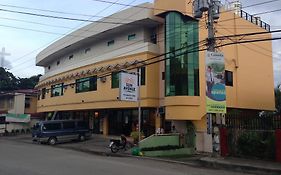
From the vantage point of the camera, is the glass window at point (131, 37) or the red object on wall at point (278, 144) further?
the glass window at point (131, 37)

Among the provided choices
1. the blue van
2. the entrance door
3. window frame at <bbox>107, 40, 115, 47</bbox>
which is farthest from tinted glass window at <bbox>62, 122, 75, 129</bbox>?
the entrance door

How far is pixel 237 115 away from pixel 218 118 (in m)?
1.21

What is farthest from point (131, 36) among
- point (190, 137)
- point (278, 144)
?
point (278, 144)

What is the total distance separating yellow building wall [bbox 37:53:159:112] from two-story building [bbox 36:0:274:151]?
0.23 ft

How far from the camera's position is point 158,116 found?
A: 30.9 meters

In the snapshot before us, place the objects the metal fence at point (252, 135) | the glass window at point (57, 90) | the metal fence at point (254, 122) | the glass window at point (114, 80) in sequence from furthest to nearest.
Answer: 1. the glass window at point (57, 90)
2. the glass window at point (114, 80)
3. the metal fence at point (254, 122)
4. the metal fence at point (252, 135)

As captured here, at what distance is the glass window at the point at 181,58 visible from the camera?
2759cm

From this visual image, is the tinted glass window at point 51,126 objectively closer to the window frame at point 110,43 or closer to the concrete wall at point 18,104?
the window frame at point 110,43

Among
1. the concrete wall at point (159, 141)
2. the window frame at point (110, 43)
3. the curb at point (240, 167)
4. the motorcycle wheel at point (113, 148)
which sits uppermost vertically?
the window frame at point (110, 43)

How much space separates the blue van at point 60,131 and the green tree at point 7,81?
1582 inches

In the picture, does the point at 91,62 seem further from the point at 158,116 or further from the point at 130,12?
the point at 158,116

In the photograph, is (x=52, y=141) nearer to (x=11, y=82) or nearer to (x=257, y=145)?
(x=257, y=145)

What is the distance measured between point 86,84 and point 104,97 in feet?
14.4

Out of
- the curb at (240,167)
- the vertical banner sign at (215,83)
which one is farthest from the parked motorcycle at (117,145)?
the vertical banner sign at (215,83)
